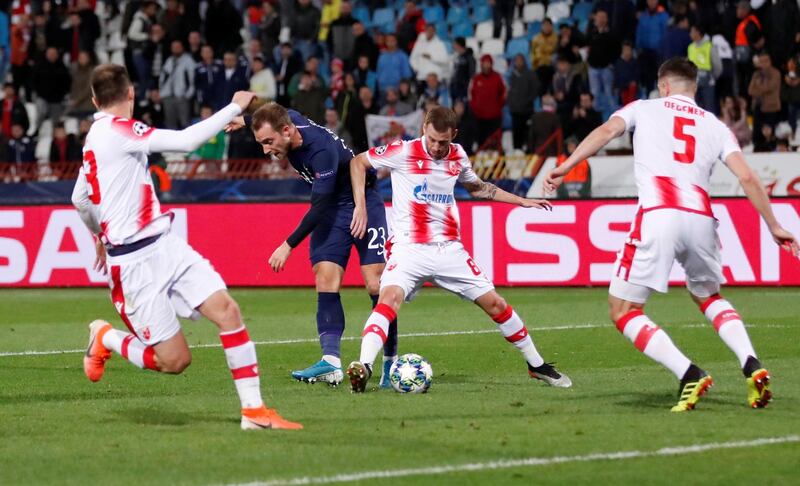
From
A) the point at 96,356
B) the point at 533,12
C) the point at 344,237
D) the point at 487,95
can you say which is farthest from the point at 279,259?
the point at 533,12

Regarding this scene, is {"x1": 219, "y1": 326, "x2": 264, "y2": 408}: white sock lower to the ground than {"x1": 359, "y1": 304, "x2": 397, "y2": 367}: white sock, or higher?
higher

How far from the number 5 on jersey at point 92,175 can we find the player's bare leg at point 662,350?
10.3 ft

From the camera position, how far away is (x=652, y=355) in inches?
344

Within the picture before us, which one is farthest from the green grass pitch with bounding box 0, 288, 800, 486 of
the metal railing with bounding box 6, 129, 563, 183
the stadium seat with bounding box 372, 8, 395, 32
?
the stadium seat with bounding box 372, 8, 395, 32

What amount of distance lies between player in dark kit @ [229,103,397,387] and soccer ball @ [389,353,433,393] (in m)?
0.52

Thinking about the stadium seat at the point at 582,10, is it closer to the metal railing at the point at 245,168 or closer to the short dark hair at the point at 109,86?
the metal railing at the point at 245,168

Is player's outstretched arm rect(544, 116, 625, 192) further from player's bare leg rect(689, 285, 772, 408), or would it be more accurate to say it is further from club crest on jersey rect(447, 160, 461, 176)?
club crest on jersey rect(447, 160, 461, 176)

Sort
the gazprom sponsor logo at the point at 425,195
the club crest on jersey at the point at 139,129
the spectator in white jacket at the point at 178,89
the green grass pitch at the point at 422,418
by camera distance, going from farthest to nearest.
→ the spectator in white jacket at the point at 178,89 → the gazprom sponsor logo at the point at 425,195 → the club crest on jersey at the point at 139,129 → the green grass pitch at the point at 422,418

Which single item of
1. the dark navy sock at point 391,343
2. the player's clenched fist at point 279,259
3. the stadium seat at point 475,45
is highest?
the player's clenched fist at point 279,259

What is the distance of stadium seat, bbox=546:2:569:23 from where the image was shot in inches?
1044

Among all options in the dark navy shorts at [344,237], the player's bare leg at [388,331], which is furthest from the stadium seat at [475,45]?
the player's bare leg at [388,331]

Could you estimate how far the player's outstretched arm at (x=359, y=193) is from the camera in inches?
394

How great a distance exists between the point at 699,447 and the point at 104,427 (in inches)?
133

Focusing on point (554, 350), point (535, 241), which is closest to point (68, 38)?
point (535, 241)
